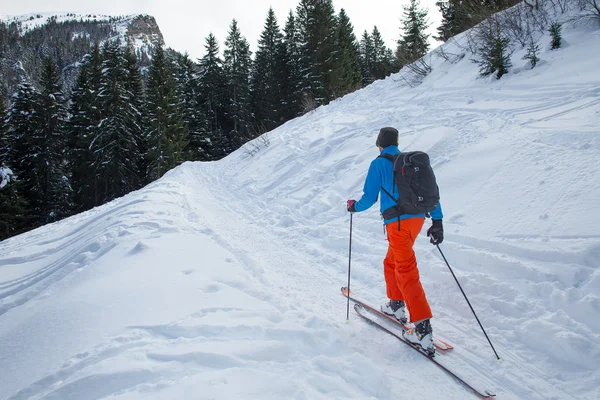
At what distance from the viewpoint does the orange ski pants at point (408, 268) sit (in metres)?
3.17

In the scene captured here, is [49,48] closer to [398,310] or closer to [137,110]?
[137,110]

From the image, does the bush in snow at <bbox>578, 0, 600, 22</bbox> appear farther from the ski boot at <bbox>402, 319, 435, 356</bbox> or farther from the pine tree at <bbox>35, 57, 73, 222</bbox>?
the pine tree at <bbox>35, 57, 73, 222</bbox>

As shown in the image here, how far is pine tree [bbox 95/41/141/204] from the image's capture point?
78.6 feet

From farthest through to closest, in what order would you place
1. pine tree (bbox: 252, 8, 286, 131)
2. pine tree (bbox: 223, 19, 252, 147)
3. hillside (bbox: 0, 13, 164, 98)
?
hillside (bbox: 0, 13, 164, 98), pine tree (bbox: 223, 19, 252, 147), pine tree (bbox: 252, 8, 286, 131)

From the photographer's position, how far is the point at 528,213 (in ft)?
15.1

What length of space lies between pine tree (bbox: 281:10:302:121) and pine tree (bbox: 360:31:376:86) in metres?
11.6

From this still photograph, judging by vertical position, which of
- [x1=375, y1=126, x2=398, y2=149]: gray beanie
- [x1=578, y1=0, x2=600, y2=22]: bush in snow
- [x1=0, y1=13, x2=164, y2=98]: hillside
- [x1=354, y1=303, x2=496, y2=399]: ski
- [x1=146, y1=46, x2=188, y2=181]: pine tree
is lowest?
[x1=354, y1=303, x2=496, y2=399]: ski

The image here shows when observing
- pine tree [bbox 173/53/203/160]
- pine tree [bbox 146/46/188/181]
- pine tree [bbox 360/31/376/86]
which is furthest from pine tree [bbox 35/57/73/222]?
pine tree [bbox 360/31/376/86]

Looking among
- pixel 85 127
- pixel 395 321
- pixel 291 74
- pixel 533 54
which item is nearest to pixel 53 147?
pixel 85 127

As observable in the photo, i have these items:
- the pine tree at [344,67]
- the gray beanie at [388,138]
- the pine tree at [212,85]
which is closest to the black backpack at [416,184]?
the gray beanie at [388,138]

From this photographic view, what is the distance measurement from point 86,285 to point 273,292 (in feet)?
7.26

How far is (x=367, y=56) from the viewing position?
42.6m

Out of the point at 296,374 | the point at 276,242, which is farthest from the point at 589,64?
the point at 296,374

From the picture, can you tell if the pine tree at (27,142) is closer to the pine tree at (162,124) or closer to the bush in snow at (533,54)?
the pine tree at (162,124)
